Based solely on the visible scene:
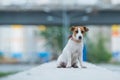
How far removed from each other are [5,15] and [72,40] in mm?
59443

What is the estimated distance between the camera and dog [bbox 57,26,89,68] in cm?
1096

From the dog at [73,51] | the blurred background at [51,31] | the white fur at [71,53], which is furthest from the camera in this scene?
the blurred background at [51,31]

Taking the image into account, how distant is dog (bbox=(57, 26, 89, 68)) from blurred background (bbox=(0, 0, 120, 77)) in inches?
1579

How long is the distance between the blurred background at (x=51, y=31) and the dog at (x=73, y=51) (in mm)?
40114

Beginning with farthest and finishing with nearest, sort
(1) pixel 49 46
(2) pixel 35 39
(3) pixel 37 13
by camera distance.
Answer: (2) pixel 35 39, (1) pixel 49 46, (3) pixel 37 13

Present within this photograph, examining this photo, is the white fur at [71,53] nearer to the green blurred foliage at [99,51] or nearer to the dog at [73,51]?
the dog at [73,51]

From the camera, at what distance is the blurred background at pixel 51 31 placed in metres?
69.8

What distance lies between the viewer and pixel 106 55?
90.3 m

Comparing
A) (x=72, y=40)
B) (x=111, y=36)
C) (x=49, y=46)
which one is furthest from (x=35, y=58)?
(x=72, y=40)

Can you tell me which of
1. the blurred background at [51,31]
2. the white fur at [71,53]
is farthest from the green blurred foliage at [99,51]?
the white fur at [71,53]

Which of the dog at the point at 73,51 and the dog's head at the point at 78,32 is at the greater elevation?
the dog's head at the point at 78,32

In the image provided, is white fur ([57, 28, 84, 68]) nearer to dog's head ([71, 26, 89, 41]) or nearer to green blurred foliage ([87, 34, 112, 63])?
dog's head ([71, 26, 89, 41])

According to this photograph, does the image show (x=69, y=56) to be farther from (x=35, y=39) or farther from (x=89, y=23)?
(x=35, y=39)

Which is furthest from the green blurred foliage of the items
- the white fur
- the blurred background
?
the white fur
